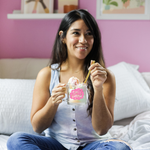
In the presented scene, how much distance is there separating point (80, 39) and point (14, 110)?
70cm

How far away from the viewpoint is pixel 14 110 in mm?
1595

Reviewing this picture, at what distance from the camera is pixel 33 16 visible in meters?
2.18

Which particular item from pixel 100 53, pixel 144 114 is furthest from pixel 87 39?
pixel 144 114

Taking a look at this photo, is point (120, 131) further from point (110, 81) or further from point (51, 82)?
point (51, 82)

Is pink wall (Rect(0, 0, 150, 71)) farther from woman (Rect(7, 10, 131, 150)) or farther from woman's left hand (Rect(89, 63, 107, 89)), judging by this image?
woman's left hand (Rect(89, 63, 107, 89))

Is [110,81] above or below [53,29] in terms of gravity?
below

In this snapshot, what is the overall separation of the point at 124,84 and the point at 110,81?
524 mm

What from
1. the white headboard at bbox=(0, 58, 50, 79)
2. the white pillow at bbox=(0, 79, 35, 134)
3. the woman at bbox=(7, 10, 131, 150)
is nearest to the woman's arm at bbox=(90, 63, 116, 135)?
the woman at bbox=(7, 10, 131, 150)

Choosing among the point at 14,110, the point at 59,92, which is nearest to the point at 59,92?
the point at 59,92

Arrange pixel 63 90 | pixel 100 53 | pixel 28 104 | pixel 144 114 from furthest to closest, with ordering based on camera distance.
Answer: pixel 144 114 → pixel 28 104 → pixel 100 53 → pixel 63 90

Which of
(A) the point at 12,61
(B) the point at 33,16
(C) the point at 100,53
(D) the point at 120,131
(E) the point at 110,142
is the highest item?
(B) the point at 33,16

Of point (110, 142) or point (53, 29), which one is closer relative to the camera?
point (110, 142)

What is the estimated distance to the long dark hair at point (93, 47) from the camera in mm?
1351

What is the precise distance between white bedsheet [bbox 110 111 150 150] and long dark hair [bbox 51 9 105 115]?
0.38 meters
